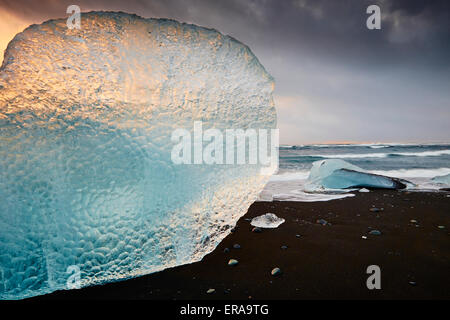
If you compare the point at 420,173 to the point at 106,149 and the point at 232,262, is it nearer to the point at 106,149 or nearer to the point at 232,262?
the point at 232,262

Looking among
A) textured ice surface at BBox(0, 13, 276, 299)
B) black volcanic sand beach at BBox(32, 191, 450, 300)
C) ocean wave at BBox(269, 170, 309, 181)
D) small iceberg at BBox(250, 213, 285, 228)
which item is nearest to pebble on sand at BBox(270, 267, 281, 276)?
black volcanic sand beach at BBox(32, 191, 450, 300)

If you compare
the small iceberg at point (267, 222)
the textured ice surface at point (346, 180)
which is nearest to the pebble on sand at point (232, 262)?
the small iceberg at point (267, 222)

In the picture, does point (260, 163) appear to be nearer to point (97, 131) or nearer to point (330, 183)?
point (97, 131)

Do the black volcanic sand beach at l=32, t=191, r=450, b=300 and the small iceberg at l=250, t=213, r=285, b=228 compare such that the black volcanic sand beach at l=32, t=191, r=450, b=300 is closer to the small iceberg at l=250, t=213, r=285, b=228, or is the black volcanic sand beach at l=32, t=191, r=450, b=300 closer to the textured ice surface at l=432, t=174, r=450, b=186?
the small iceberg at l=250, t=213, r=285, b=228

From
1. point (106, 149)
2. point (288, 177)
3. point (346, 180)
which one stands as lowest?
point (288, 177)

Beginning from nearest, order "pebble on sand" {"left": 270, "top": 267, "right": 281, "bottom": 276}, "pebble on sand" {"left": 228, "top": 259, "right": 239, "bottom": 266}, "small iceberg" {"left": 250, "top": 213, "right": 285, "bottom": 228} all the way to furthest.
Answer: "pebble on sand" {"left": 270, "top": 267, "right": 281, "bottom": 276} → "pebble on sand" {"left": 228, "top": 259, "right": 239, "bottom": 266} → "small iceberg" {"left": 250, "top": 213, "right": 285, "bottom": 228}

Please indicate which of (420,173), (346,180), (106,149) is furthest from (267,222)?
(420,173)

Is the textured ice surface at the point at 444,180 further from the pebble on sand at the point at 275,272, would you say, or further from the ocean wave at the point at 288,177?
the pebble on sand at the point at 275,272
